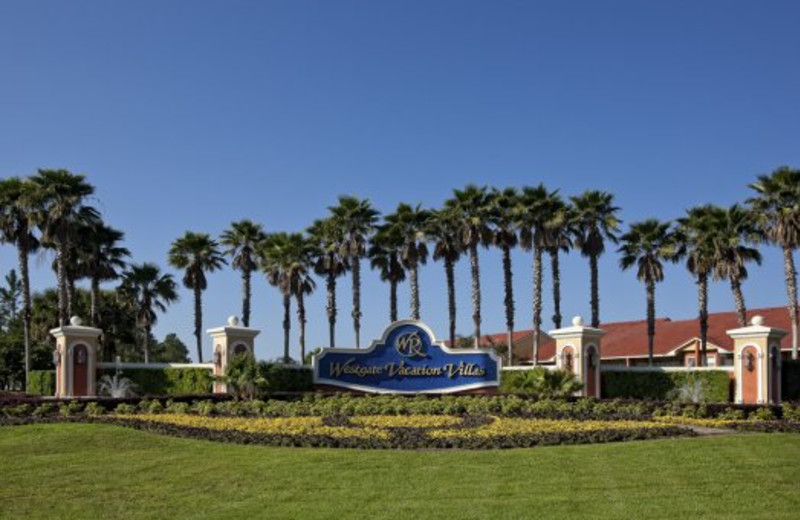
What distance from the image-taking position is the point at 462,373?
33.2 meters

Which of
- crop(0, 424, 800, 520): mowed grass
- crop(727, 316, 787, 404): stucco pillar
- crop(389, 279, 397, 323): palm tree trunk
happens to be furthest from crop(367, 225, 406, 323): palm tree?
crop(0, 424, 800, 520): mowed grass

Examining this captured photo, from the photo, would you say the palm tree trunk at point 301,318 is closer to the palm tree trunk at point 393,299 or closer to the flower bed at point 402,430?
the palm tree trunk at point 393,299

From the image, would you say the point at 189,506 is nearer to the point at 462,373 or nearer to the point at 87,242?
the point at 462,373

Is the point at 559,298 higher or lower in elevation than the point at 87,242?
lower

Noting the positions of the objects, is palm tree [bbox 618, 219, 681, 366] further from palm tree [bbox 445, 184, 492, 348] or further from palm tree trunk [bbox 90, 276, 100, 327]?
palm tree trunk [bbox 90, 276, 100, 327]

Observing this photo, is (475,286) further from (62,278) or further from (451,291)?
(62,278)

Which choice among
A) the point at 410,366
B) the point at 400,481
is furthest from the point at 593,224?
the point at 400,481

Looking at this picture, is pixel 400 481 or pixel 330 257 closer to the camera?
pixel 400 481

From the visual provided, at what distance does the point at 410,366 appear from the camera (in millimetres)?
33281

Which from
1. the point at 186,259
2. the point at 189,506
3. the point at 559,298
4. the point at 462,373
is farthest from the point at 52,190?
the point at 189,506

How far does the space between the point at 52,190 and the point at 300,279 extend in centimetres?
1569

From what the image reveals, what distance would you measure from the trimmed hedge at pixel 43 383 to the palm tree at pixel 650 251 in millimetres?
29360

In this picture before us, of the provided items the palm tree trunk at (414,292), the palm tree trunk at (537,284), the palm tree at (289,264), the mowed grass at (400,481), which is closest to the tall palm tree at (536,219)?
the palm tree trunk at (537,284)

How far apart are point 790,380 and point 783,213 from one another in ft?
34.7
